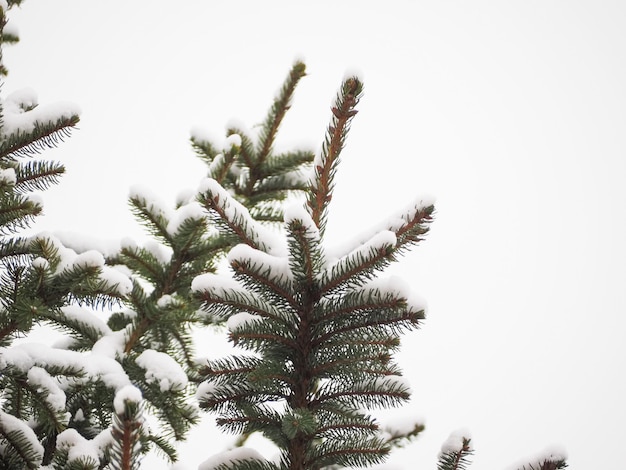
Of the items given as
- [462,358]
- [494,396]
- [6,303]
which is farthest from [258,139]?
[462,358]

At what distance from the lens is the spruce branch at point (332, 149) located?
5.26 ft

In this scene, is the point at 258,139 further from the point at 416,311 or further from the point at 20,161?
the point at 416,311

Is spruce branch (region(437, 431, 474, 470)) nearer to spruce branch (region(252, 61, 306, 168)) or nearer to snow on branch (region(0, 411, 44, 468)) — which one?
snow on branch (region(0, 411, 44, 468))

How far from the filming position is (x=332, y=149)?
1.78m

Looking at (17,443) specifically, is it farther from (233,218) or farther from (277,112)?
(277,112)

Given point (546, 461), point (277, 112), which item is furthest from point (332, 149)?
point (277, 112)

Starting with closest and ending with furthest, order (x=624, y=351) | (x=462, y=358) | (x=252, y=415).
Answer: (x=252, y=415)
(x=624, y=351)
(x=462, y=358)

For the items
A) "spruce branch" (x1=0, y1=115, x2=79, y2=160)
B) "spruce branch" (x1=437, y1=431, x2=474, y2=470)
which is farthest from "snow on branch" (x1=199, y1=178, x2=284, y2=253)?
"spruce branch" (x1=0, y1=115, x2=79, y2=160)

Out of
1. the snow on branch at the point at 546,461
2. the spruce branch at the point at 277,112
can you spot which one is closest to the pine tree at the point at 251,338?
the snow on branch at the point at 546,461

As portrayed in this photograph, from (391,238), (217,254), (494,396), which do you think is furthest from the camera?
(494,396)

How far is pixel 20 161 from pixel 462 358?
209 metres

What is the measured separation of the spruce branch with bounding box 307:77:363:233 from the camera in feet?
5.26

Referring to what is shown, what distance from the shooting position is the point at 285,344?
1.78m

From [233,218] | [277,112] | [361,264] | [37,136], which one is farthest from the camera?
[277,112]
